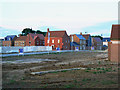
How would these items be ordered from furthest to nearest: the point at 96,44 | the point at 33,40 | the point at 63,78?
the point at 96,44 < the point at 33,40 < the point at 63,78

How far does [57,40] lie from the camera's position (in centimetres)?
7181

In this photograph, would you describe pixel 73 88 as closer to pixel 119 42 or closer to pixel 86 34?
pixel 119 42

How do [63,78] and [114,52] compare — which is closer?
[63,78]

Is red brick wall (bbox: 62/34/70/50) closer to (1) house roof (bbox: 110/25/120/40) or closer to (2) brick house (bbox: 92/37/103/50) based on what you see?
(2) brick house (bbox: 92/37/103/50)

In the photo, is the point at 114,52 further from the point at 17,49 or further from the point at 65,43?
the point at 65,43

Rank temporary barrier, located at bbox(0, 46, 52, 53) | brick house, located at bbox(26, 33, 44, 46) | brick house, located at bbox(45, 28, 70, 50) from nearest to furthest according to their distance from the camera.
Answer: temporary barrier, located at bbox(0, 46, 52, 53) < brick house, located at bbox(45, 28, 70, 50) < brick house, located at bbox(26, 33, 44, 46)

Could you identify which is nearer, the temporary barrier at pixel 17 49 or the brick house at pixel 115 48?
the brick house at pixel 115 48

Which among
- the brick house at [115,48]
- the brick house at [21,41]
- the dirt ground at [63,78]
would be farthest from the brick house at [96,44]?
the dirt ground at [63,78]

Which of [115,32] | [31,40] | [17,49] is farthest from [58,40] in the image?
[115,32]

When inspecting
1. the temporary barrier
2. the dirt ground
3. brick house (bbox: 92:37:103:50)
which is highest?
brick house (bbox: 92:37:103:50)

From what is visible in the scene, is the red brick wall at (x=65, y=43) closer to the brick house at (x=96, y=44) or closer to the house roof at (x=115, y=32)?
the brick house at (x=96, y=44)

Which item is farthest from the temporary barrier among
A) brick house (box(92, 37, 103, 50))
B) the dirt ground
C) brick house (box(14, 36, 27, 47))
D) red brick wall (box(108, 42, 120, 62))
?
brick house (box(92, 37, 103, 50))

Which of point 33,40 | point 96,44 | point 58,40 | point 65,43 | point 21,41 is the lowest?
point 96,44

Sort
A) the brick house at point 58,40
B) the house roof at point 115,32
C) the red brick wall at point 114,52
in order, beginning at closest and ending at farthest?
the red brick wall at point 114,52, the house roof at point 115,32, the brick house at point 58,40
